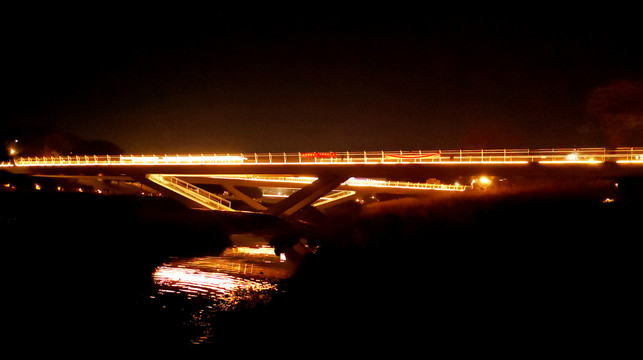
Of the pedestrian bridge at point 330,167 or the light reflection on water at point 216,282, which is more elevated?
the pedestrian bridge at point 330,167

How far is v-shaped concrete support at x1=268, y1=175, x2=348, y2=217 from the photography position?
33188 millimetres

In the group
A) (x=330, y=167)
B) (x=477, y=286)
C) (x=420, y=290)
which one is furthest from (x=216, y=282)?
(x=330, y=167)

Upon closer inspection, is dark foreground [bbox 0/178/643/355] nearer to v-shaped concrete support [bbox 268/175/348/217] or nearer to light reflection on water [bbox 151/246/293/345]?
light reflection on water [bbox 151/246/293/345]

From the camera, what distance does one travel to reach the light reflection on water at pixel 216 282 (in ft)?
47.8

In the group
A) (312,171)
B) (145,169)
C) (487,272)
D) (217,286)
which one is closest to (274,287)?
(217,286)

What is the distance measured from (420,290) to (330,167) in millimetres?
18304

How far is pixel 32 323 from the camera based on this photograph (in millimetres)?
13016

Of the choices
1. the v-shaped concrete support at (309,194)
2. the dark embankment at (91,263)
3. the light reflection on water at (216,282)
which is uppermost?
the v-shaped concrete support at (309,194)

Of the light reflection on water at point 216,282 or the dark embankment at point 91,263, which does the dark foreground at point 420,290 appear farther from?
the light reflection on water at point 216,282

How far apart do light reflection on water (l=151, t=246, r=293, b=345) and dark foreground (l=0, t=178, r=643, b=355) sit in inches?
23.1

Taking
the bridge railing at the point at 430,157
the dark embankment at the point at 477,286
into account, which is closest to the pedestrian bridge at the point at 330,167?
the bridge railing at the point at 430,157

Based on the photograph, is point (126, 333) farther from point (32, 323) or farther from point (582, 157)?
point (582, 157)

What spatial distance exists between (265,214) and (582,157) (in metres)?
23.8

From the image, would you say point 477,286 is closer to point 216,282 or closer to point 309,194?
point 216,282
